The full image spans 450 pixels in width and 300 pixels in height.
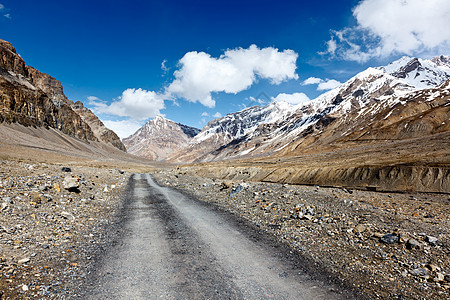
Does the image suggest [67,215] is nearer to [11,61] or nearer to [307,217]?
[307,217]

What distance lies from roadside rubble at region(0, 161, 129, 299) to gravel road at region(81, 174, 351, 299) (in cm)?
92

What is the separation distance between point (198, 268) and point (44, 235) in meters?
6.72

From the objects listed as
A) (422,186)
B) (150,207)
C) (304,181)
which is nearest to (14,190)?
(150,207)

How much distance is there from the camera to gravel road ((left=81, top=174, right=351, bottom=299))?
5.98 meters

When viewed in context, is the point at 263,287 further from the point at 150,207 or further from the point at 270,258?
the point at 150,207

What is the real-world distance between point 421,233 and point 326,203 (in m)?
6.06

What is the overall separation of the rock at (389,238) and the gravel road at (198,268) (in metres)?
3.93

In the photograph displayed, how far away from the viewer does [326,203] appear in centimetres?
1489

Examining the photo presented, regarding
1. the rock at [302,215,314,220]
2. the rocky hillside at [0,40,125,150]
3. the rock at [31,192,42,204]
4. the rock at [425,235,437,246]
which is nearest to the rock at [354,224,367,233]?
the rock at [425,235,437,246]

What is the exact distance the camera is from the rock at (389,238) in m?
8.43

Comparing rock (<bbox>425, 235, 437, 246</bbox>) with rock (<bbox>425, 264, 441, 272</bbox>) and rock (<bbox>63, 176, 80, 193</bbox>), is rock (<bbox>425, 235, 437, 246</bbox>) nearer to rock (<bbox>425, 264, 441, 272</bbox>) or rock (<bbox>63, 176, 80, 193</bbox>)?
rock (<bbox>425, 264, 441, 272</bbox>)

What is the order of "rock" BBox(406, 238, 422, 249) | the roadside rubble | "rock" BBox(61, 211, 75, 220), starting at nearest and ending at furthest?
the roadside rubble
"rock" BBox(406, 238, 422, 249)
"rock" BBox(61, 211, 75, 220)

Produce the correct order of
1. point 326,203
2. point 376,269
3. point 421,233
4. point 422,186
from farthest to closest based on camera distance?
point 422,186
point 326,203
point 421,233
point 376,269

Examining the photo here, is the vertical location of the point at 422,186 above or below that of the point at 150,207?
above
